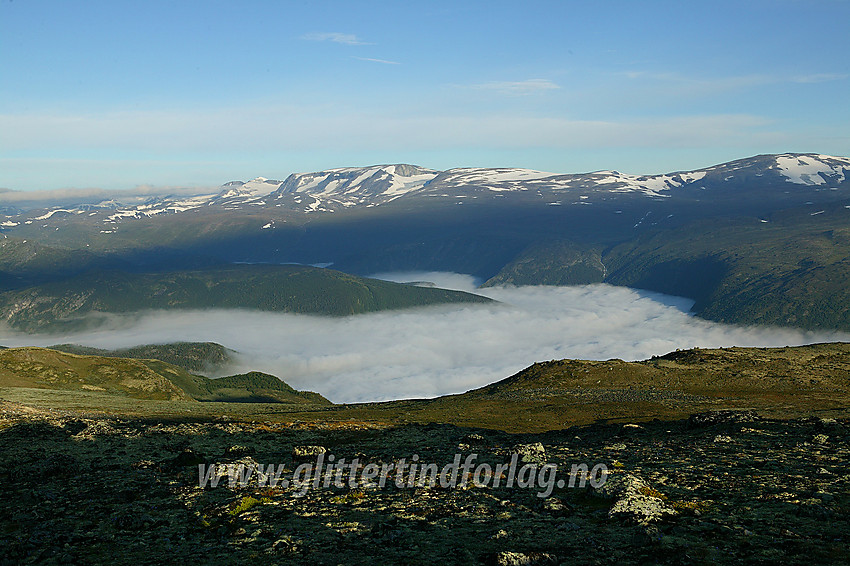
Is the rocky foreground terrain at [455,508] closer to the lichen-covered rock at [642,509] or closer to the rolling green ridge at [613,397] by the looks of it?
the lichen-covered rock at [642,509]

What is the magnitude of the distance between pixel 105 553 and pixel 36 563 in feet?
7.83

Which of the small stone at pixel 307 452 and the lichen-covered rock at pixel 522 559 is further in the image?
the small stone at pixel 307 452

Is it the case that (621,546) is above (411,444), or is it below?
above

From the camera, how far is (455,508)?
2825 centimetres

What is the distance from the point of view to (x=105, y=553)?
24594 millimetres

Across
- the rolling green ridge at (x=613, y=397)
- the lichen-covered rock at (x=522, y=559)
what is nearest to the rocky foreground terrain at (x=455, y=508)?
the lichen-covered rock at (x=522, y=559)

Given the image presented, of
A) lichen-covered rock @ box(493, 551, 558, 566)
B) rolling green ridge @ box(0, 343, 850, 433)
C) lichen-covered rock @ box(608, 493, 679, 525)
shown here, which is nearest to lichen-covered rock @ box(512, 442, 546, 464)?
lichen-covered rock @ box(608, 493, 679, 525)

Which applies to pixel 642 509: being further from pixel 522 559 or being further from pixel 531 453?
pixel 531 453

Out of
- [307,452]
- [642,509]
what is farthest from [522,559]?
[307,452]

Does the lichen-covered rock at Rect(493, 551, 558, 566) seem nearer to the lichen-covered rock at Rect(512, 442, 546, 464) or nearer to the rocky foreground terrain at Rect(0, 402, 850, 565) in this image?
the rocky foreground terrain at Rect(0, 402, 850, 565)

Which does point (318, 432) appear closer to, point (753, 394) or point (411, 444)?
point (411, 444)

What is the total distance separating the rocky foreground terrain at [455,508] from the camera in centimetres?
2234

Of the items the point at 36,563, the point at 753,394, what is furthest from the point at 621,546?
the point at 753,394

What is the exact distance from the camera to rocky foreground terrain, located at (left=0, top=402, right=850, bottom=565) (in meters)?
22.3
